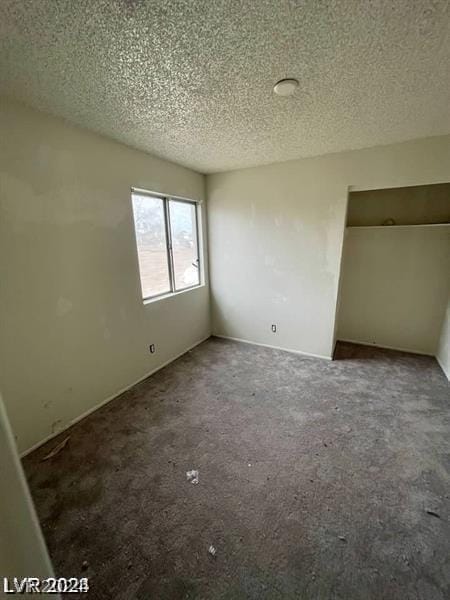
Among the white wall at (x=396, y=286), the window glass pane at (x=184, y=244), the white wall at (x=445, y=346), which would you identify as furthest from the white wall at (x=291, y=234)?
the white wall at (x=445, y=346)

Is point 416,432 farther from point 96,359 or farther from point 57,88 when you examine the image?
point 57,88

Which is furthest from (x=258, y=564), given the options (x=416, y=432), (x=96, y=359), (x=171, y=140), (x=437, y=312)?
(x=437, y=312)

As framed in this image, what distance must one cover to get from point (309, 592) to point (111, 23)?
2666 mm

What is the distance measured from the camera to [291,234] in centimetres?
324

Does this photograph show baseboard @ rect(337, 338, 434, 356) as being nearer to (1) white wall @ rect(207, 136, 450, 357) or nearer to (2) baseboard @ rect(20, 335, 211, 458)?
(1) white wall @ rect(207, 136, 450, 357)

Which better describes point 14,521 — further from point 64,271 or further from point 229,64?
point 229,64

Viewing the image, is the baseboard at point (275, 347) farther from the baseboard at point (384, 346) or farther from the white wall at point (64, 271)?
the white wall at point (64, 271)

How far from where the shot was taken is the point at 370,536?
135cm

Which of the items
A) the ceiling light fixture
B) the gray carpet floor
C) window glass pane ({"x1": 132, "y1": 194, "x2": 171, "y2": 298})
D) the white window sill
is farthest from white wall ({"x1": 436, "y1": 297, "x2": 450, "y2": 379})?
window glass pane ({"x1": 132, "y1": 194, "x2": 171, "y2": 298})

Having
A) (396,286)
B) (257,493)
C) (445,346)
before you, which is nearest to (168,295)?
(257,493)

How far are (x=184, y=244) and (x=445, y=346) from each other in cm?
344

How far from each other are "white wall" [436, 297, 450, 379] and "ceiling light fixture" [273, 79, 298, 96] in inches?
117

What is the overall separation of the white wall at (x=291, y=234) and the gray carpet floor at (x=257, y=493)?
Result: 3.53ft

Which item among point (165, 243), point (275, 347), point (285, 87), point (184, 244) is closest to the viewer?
point (285, 87)
